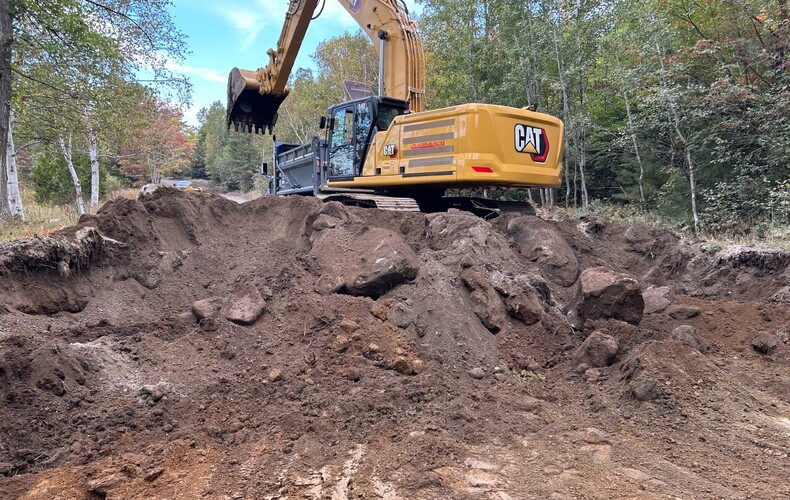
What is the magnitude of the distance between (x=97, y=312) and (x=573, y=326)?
15.1 ft

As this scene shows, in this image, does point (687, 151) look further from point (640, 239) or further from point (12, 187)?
point (12, 187)

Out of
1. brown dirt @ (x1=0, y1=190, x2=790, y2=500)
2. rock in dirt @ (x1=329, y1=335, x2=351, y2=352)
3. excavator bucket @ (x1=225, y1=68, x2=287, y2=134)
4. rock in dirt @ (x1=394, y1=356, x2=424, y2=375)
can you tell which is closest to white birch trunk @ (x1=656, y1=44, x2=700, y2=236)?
brown dirt @ (x1=0, y1=190, x2=790, y2=500)

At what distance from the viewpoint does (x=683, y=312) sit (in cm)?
534

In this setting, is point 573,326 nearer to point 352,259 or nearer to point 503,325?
point 503,325

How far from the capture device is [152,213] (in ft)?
20.4

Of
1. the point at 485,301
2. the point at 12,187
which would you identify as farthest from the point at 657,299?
the point at 12,187

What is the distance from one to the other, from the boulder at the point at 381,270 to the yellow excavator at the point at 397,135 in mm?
2207

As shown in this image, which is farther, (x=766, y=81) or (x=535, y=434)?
(x=766, y=81)

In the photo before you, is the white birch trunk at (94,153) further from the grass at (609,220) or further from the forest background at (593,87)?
the grass at (609,220)

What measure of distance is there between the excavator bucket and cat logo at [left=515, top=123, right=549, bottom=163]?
5.10 meters

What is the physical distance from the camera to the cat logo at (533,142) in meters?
7.19

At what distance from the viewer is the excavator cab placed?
8.20 m

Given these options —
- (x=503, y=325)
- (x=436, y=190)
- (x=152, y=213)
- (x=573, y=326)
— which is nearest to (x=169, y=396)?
(x=503, y=325)

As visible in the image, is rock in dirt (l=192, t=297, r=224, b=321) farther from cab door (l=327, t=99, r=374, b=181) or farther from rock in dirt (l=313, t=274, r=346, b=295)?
cab door (l=327, t=99, r=374, b=181)
